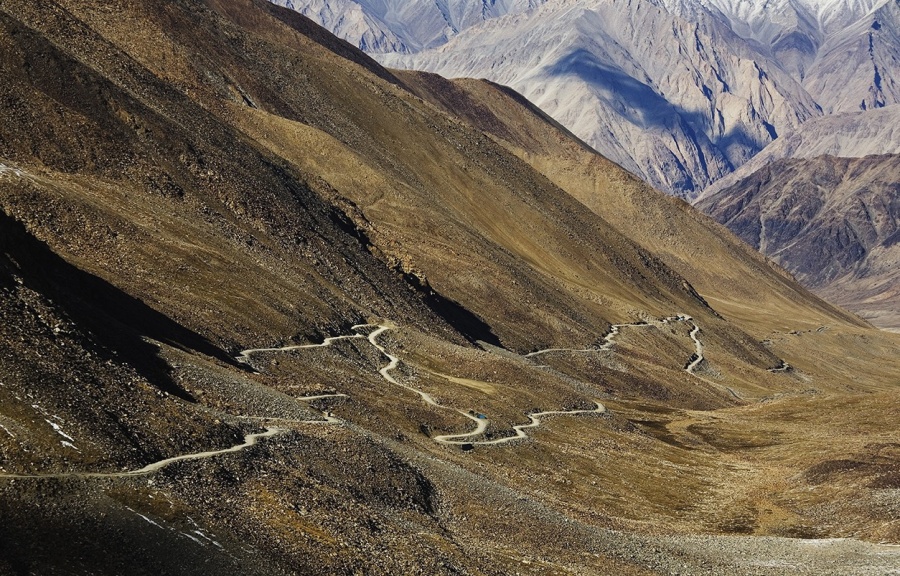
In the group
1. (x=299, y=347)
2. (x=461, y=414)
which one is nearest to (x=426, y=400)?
(x=461, y=414)

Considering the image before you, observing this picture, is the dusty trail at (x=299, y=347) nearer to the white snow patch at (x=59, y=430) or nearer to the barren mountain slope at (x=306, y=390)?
the barren mountain slope at (x=306, y=390)

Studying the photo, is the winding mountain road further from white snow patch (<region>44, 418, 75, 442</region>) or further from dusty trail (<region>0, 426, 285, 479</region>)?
white snow patch (<region>44, 418, 75, 442</region>)

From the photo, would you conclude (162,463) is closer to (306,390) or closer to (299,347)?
(306,390)

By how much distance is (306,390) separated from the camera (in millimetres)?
82125

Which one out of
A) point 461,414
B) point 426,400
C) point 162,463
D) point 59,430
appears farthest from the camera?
point 426,400

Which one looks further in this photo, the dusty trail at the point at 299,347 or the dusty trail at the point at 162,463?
the dusty trail at the point at 299,347

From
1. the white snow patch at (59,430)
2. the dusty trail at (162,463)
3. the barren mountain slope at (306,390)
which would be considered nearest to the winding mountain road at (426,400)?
the barren mountain slope at (306,390)

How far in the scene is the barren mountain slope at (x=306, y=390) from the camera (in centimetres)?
4669

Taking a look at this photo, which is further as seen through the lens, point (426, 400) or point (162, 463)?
point (426, 400)

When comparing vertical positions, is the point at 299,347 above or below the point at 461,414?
above

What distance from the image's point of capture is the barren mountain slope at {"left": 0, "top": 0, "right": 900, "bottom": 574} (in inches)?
1838

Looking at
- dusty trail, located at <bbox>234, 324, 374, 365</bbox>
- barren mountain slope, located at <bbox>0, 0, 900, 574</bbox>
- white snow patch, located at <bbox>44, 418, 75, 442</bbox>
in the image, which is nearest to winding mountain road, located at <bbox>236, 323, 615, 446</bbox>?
dusty trail, located at <bbox>234, 324, 374, 365</bbox>

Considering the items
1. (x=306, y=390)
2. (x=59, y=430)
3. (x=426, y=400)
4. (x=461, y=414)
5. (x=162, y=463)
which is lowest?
(x=461, y=414)

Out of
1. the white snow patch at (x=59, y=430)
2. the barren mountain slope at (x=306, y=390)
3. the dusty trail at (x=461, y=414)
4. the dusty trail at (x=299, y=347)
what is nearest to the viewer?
the white snow patch at (x=59, y=430)
